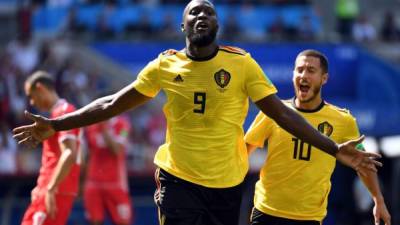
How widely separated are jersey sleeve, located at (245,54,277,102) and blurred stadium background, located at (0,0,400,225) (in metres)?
10.6

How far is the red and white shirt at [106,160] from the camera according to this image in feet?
43.0

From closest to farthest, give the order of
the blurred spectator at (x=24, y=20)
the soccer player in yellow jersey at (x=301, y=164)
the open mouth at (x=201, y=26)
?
the open mouth at (x=201, y=26)
the soccer player in yellow jersey at (x=301, y=164)
the blurred spectator at (x=24, y=20)

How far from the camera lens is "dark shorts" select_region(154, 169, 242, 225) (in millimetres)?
7227

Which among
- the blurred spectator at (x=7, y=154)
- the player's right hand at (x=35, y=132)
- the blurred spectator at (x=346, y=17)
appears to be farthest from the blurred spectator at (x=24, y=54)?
the player's right hand at (x=35, y=132)

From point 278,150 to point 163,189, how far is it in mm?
1334

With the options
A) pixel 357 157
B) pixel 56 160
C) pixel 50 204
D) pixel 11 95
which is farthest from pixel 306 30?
pixel 357 157

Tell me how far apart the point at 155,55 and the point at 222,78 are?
48.5 feet

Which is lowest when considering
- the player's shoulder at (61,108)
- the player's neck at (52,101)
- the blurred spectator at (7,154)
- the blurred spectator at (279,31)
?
the blurred spectator at (7,154)

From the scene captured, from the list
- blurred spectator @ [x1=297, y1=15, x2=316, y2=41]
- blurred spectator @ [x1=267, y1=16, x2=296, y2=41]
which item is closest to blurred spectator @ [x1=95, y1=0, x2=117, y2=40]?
blurred spectator @ [x1=267, y1=16, x2=296, y2=41]

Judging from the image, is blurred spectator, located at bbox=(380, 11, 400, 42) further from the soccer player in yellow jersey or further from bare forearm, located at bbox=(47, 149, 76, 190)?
the soccer player in yellow jersey

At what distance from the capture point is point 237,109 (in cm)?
736

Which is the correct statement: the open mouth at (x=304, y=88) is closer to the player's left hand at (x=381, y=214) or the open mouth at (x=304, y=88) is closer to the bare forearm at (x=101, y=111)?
the player's left hand at (x=381, y=214)

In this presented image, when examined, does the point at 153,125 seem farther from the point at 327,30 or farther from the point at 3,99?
the point at 327,30

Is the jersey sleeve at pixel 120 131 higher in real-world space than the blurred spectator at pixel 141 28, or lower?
lower
